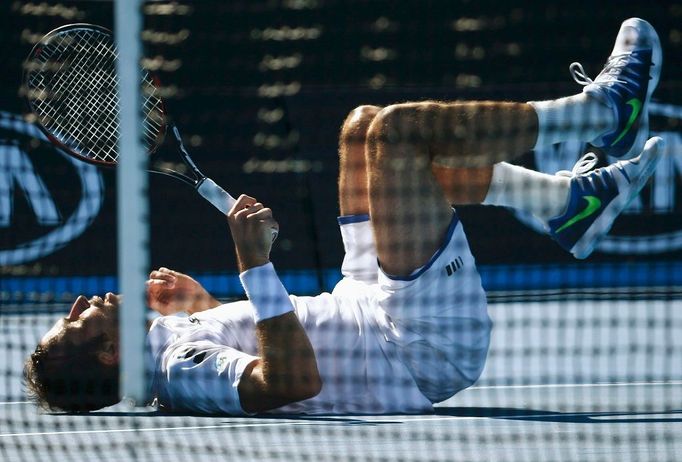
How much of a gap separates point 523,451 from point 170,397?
1.14 metres

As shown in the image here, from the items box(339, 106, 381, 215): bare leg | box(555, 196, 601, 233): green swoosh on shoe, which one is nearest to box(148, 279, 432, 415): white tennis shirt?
box(339, 106, 381, 215): bare leg

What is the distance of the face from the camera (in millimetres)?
4160

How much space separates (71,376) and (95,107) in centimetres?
187

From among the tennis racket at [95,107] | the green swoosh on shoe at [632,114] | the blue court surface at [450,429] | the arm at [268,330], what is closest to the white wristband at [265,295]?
the arm at [268,330]

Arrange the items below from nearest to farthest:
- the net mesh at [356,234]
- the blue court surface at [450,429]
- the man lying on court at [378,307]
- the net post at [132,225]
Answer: the net post at [132,225], the blue court surface at [450,429], the man lying on court at [378,307], the net mesh at [356,234]

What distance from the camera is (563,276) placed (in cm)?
780

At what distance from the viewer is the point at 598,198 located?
4.66 meters

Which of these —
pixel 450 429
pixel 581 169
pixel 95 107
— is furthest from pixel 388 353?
pixel 95 107

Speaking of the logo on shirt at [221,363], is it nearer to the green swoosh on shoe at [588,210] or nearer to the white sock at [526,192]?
the white sock at [526,192]

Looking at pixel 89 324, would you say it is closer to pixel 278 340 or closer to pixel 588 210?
pixel 278 340

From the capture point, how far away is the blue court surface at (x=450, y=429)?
3578mm

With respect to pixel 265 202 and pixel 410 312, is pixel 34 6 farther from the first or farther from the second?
pixel 410 312

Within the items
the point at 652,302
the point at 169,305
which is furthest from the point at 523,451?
the point at 652,302

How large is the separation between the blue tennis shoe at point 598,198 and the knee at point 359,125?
743 millimetres
